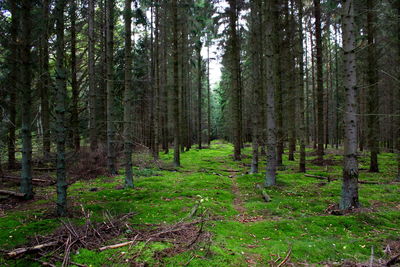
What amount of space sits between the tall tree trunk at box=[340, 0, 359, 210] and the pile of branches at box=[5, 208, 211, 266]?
4.40 meters

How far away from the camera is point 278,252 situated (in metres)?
4.28

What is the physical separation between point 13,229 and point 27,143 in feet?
9.55

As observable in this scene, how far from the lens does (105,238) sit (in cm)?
446

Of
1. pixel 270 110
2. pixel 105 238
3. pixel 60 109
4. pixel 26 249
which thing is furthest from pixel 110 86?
pixel 26 249

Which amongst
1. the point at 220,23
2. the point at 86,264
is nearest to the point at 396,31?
the point at 220,23

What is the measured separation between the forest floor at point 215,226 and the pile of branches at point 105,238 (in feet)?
0.07

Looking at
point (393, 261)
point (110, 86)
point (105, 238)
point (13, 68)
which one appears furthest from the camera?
point (110, 86)

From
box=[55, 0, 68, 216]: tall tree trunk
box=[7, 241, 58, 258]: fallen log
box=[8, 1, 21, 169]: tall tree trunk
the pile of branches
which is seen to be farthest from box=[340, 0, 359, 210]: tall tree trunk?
box=[8, 1, 21, 169]: tall tree trunk

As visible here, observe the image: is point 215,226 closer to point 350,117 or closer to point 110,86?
point 350,117

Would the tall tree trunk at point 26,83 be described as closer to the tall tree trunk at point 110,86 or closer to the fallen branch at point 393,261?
the tall tree trunk at point 110,86

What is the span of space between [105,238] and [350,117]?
6.89m

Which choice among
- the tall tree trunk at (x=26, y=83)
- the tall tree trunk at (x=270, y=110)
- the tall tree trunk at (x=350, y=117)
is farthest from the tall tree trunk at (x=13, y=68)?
the tall tree trunk at (x=350, y=117)

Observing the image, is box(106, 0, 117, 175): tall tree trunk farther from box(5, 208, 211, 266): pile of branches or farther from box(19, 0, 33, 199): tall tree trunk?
box(5, 208, 211, 266): pile of branches

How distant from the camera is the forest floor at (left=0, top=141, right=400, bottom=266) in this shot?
3.89m
